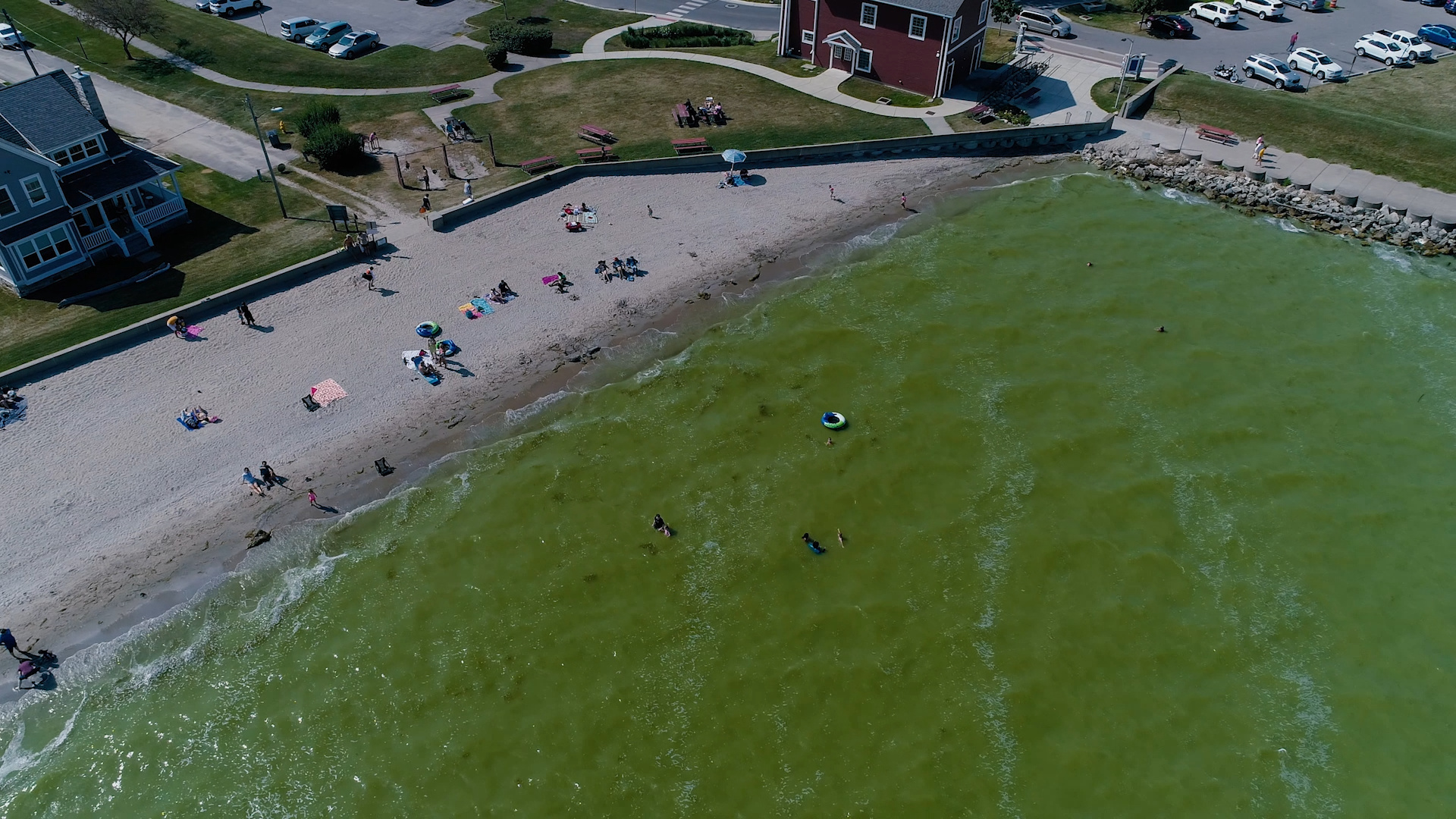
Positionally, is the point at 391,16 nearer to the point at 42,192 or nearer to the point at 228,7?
the point at 228,7

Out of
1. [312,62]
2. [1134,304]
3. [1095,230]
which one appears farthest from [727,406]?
[312,62]

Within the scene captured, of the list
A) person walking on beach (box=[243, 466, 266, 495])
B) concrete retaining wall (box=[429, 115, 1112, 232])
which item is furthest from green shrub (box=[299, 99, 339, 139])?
person walking on beach (box=[243, 466, 266, 495])

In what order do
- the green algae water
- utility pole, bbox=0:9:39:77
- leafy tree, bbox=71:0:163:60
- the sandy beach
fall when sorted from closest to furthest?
1. the green algae water
2. the sandy beach
3. utility pole, bbox=0:9:39:77
4. leafy tree, bbox=71:0:163:60

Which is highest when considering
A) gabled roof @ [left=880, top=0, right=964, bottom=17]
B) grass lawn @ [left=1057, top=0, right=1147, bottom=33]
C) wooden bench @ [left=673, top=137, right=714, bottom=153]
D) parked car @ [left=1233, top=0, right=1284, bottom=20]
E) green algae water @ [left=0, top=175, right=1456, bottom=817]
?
gabled roof @ [left=880, top=0, right=964, bottom=17]

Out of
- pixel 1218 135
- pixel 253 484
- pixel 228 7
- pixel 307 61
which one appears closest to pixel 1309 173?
pixel 1218 135

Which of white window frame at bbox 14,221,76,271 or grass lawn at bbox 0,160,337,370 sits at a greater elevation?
white window frame at bbox 14,221,76,271

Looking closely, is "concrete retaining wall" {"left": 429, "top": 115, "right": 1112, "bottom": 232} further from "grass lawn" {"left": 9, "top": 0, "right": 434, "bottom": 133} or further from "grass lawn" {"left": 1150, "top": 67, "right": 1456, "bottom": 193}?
"grass lawn" {"left": 9, "top": 0, "right": 434, "bottom": 133}

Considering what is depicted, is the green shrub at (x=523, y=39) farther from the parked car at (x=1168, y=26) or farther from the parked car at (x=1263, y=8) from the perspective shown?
the parked car at (x=1263, y=8)

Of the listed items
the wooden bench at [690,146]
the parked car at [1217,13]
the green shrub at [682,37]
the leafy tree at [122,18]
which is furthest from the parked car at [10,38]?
the parked car at [1217,13]
